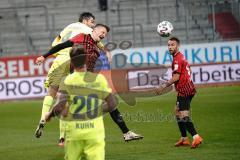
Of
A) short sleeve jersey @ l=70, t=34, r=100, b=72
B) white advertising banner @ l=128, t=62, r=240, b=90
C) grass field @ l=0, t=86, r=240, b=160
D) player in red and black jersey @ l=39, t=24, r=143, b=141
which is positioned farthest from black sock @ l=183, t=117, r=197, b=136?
white advertising banner @ l=128, t=62, r=240, b=90

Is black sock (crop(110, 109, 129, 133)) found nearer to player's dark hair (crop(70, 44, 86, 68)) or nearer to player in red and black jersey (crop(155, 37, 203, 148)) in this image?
player in red and black jersey (crop(155, 37, 203, 148))

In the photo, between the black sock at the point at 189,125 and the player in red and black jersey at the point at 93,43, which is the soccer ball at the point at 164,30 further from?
the player in red and black jersey at the point at 93,43

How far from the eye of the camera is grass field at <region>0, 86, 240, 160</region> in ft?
39.8

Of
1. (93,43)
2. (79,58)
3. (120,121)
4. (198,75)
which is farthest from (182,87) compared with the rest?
(198,75)

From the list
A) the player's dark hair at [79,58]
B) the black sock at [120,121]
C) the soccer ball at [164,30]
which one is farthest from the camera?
the soccer ball at [164,30]

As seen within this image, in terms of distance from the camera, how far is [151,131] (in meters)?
15.5

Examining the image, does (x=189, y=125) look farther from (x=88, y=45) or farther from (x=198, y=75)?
(x=198, y=75)

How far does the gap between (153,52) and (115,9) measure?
429 centimetres

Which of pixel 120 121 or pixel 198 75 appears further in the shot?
pixel 198 75

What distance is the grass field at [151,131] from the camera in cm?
1212

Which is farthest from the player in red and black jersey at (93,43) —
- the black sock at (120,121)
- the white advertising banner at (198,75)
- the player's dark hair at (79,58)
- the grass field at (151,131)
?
the white advertising banner at (198,75)

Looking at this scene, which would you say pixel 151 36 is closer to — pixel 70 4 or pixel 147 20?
pixel 147 20

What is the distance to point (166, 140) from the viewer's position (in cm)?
1392

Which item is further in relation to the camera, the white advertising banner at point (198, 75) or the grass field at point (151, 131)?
the white advertising banner at point (198, 75)
